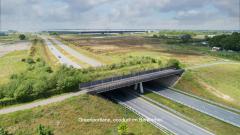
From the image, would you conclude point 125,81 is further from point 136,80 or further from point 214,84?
point 214,84

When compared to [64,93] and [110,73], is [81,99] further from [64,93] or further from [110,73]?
[110,73]

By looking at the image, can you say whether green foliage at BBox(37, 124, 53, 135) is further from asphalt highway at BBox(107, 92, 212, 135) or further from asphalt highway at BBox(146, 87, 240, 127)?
asphalt highway at BBox(146, 87, 240, 127)

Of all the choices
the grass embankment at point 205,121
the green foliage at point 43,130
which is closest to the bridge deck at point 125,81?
the grass embankment at point 205,121

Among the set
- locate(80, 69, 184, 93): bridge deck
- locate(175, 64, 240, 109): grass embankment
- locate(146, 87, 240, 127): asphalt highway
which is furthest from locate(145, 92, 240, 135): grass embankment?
locate(175, 64, 240, 109): grass embankment

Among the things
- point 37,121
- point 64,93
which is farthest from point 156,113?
point 37,121

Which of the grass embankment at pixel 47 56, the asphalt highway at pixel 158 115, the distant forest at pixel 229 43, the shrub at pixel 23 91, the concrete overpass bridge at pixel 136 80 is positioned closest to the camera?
the asphalt highway at pixel 158 115

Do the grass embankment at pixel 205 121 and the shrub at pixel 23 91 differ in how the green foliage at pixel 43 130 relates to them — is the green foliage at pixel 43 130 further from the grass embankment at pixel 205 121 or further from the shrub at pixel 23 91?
the grass embankment at pixel 205 121
